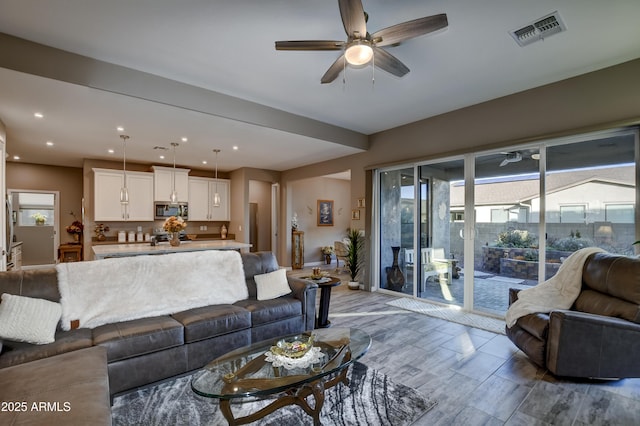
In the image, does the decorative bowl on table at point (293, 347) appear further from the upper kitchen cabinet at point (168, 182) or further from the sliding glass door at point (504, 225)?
the upper kitchen cabinet at point (168, 182)

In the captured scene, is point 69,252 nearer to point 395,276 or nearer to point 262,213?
point 262,213

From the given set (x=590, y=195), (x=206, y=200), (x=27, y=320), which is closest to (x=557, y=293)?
(x=590, y=195)

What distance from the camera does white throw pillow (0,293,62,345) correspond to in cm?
202

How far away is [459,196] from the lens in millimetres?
4480

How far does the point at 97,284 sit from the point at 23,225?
634 centimetres

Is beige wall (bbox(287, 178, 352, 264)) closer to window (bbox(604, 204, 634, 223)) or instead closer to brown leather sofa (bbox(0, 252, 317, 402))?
brown leather sofa (bbox(0, 252, 317, 402))

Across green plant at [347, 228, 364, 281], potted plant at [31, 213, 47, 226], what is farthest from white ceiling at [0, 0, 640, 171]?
potted plant at [31, 213, 47, 226]

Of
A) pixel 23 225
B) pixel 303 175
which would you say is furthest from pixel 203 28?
pixel 23 225

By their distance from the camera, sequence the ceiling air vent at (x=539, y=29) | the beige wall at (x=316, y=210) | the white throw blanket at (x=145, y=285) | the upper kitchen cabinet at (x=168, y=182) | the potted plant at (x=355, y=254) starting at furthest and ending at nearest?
the beige wall at (x=316, y=210)
the upper kitchen cabinet at (x=168, y=182)
the potted plant at (x=355, y=254)
the white throw blanket at (x=145, y=285)
the ceiling air vent at (x=539, y=29)

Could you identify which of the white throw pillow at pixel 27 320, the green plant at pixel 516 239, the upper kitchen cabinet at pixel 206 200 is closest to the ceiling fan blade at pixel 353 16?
the white throw pillow at pixel 27 320

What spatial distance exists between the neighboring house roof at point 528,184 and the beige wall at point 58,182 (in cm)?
848

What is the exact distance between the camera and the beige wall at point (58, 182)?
656 cm

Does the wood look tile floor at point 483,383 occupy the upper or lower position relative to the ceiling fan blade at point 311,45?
lower

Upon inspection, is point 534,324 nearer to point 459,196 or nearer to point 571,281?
point 571,281
